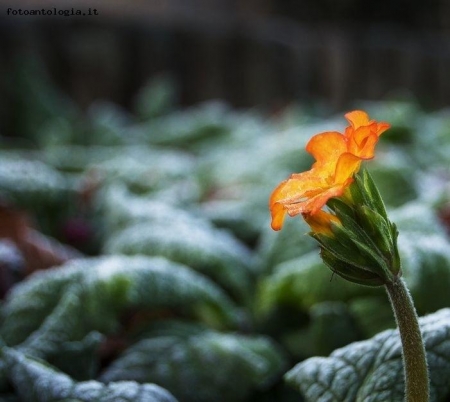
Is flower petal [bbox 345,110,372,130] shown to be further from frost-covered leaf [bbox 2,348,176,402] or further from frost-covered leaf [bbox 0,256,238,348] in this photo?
frost-covered leaf [bbox 0,256,238,348]

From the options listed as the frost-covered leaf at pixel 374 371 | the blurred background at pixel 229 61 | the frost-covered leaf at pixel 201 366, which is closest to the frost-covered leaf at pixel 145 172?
the frost-covered leaf at pixel 201 366

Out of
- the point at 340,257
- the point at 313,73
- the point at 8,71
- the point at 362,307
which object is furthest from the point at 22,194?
the point at 313,73

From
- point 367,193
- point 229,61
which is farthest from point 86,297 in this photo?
point 229,61

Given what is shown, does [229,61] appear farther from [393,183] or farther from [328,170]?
[328,170]

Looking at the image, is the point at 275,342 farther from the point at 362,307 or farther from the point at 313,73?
the point at 313,73

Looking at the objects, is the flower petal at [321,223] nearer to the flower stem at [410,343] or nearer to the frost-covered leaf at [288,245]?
the flower stem at [410,343]
